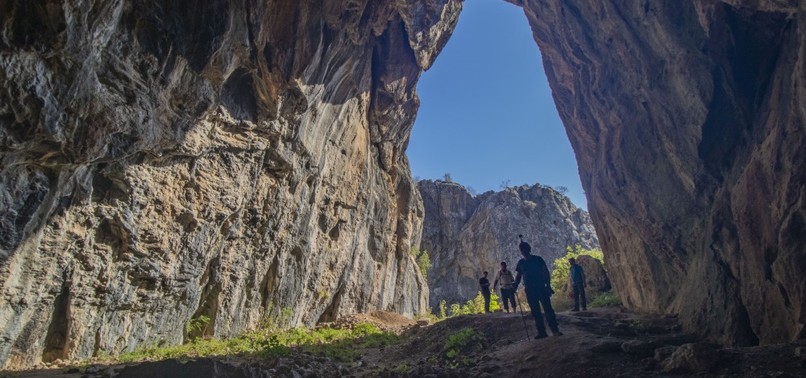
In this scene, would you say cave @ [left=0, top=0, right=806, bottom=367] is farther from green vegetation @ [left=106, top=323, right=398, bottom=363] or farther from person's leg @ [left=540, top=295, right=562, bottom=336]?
person's leg @ [left=540, top=295, right=562, bottom=336]

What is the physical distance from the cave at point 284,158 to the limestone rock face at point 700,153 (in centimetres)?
5

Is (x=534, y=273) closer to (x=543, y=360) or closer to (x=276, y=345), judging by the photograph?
(x=543, y=360)

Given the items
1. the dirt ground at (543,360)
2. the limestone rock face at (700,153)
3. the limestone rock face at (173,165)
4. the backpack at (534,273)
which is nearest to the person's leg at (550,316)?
the backpack at (534,273)

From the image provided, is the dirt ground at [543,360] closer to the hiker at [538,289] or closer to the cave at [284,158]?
the hiker at [538,289]

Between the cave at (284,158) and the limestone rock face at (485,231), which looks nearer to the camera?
the cave at (284,158)

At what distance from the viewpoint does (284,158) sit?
14.9m

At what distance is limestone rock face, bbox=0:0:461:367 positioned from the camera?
7.08 m

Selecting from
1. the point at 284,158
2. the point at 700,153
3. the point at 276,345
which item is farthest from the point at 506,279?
the point at 284,158

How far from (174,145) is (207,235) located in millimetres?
2942

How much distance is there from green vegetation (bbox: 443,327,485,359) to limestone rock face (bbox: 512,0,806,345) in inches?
178

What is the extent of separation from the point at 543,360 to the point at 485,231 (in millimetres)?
47749

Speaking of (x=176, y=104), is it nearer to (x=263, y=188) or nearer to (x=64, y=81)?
(x=64, y=81)

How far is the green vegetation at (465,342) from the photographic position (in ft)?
32.3

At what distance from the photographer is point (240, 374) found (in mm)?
6551
